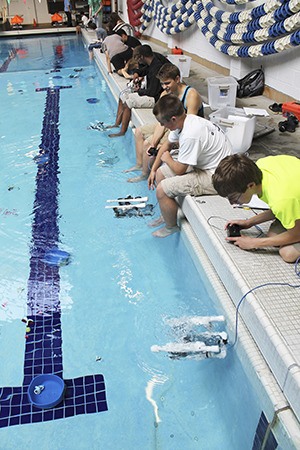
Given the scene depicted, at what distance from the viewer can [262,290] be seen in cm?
228

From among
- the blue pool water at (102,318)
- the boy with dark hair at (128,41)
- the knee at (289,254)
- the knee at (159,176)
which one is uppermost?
the boy with dark hair at (128,41)

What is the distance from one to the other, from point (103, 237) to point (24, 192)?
1510 mm

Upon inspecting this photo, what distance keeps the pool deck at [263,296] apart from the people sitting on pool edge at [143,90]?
7.54 feet

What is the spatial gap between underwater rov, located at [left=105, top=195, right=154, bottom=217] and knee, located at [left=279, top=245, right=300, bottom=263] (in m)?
1.88

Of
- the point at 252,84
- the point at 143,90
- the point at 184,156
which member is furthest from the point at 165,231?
the point at 252,84

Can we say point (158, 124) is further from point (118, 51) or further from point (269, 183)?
point (118, 51)

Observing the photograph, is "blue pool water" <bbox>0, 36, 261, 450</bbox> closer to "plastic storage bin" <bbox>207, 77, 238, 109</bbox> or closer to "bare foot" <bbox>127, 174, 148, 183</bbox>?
"bare foot" <bbox>127, 174, 148, 183</bbox>

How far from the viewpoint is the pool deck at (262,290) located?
1.85 meters

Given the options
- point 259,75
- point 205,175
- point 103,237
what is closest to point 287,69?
point 259,75

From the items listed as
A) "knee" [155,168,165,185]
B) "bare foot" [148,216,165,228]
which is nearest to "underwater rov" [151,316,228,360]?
"bare foot" [148,216,165,228]

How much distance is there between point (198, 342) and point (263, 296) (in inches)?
23.3

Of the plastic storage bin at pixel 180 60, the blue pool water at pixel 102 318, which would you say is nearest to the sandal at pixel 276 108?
the blue pool water at pixel 102 318

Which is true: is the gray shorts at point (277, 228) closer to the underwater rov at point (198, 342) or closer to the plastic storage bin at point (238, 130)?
the underwater rov at point (198, 342)

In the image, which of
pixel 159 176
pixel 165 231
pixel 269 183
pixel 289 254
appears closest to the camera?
pixel 269 183
